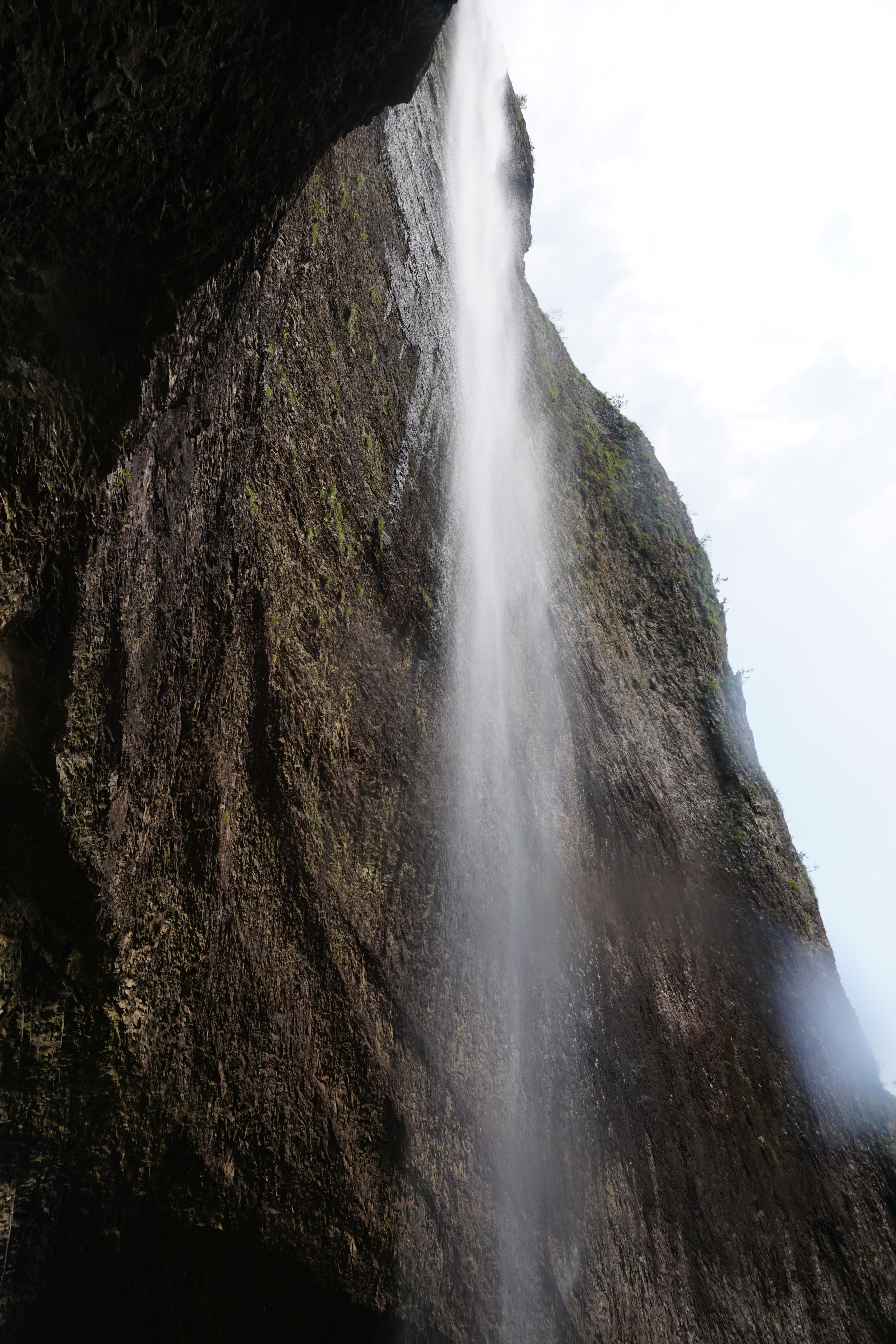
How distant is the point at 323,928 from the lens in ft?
15.1

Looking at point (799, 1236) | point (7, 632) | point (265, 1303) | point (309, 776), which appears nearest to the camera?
point (7, 632)

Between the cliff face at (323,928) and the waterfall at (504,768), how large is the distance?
0.19 m

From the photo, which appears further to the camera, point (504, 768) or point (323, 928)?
point (504, 768)

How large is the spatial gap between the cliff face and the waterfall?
0.19m

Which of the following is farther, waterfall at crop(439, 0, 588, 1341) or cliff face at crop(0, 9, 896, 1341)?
waterfall at crop(439, 0, 588, 1341)

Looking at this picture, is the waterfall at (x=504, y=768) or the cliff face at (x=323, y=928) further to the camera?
the waterfall at (x=504, y=768)

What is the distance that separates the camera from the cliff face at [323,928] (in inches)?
127

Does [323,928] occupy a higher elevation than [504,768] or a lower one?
lower

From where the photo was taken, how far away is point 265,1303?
389 centimetres

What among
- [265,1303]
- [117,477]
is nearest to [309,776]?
[117,477]

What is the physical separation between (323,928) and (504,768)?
326 centimetres

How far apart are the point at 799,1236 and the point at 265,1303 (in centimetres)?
600

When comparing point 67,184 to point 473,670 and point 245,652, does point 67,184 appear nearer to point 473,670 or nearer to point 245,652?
point 245,652

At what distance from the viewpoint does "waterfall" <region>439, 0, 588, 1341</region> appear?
568 cm
